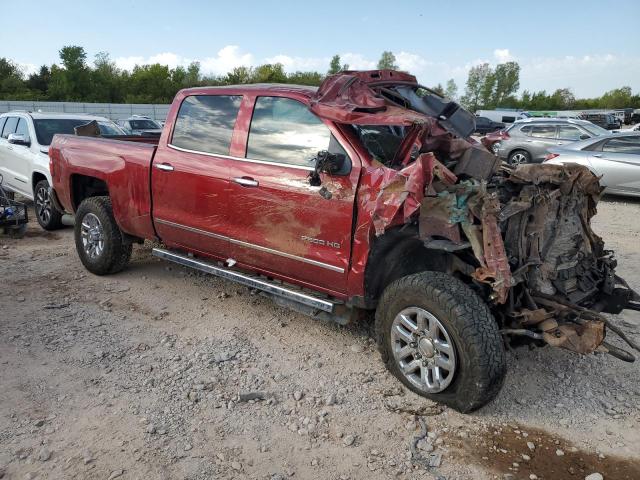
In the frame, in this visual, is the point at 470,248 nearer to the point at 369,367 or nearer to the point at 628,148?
the point at 369,367

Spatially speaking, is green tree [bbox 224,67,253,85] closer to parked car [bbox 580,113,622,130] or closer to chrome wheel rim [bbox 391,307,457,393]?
parked car [bbox 580,113,622,130]

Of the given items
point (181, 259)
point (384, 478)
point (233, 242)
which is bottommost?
point (384, 478)

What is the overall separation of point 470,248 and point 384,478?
1520 mm

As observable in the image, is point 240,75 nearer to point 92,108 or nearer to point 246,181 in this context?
point 92,108

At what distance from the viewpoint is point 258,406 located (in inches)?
131

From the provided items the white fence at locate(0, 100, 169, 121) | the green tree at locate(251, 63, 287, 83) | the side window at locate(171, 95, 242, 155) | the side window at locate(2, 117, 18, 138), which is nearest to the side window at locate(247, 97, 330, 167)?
the side window at locate(171, 95, 242, 155)

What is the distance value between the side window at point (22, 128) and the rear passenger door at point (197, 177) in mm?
4418

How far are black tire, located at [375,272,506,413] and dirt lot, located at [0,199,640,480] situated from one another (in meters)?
0.19

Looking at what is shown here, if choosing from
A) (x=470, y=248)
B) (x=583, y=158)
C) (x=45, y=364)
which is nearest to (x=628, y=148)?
(x=583, y=158)

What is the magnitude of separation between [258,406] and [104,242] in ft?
9.73

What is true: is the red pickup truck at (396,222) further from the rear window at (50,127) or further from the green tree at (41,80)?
the green tree at (41,80)

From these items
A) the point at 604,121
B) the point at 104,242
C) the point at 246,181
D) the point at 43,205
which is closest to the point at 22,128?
the point at 43,205

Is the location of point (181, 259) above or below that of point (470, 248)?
below

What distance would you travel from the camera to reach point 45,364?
3.75m
